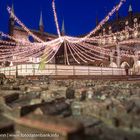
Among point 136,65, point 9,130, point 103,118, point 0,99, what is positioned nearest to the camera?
point 9,130

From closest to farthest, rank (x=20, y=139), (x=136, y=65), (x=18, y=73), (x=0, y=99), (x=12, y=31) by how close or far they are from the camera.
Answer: (x=20, y=139)
(x=0, y=99)
(x=18, y=73)
(x=136, y=65)
(x=12, y=31)

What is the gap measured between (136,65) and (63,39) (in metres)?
15.0

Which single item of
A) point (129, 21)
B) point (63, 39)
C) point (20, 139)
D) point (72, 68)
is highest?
point (129, 21)

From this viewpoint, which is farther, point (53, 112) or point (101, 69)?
point (101, 69)

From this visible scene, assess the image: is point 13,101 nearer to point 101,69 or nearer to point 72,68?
point 72,68

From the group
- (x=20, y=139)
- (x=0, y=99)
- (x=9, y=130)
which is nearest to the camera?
(x=20, y=139)

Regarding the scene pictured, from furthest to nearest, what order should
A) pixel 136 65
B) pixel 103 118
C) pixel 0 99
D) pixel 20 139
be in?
1. pixel 136 65
2. pixel 0 99
3. pixel 103 118
4. pixel 20 139

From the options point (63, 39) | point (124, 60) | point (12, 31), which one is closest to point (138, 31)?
point (124, 60)

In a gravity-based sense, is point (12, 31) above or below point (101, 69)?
above

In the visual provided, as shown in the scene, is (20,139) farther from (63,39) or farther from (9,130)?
(63,39)

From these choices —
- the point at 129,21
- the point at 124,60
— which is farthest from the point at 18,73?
the point at 129,21

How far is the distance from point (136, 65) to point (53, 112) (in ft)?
93.8

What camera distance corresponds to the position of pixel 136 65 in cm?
2947

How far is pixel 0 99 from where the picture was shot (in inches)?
146
